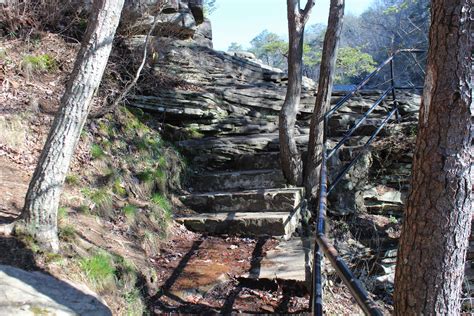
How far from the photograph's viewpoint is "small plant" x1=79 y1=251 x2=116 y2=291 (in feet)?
11.9

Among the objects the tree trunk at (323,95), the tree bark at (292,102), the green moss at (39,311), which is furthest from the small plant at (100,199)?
the tree trunk at (323,95)

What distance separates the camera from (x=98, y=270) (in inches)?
146

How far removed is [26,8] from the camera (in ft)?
24.7

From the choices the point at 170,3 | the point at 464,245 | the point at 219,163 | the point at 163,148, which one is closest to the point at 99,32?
the point at 464,245

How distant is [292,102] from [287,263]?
3.01m

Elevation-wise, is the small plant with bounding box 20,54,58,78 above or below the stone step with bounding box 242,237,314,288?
above

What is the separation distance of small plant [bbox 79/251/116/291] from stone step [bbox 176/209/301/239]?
231 cm

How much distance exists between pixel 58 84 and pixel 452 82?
600cm

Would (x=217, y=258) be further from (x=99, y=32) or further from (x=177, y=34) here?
(x=177, y=34)

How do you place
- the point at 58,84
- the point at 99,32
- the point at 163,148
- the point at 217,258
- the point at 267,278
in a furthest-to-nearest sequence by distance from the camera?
the point at 163,148 < the point at 58,84 < the point at 217,258 < the point at 267,278 < the point at 99,32

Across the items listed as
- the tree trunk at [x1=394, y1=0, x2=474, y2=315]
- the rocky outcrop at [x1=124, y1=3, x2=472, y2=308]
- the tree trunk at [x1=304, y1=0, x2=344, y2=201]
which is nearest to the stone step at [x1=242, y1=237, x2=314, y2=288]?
the rocky outcrop at [x1=124, y1=3, x2=472, y2=308]

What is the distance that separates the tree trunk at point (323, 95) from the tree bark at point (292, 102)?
0.20 m

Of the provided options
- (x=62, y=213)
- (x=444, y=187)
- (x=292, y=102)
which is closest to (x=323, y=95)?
(x=292, y=102)

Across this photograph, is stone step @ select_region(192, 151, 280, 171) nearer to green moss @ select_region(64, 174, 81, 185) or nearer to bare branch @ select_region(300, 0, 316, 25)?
bare branch @ select_region(300, 0, 316, 25)
